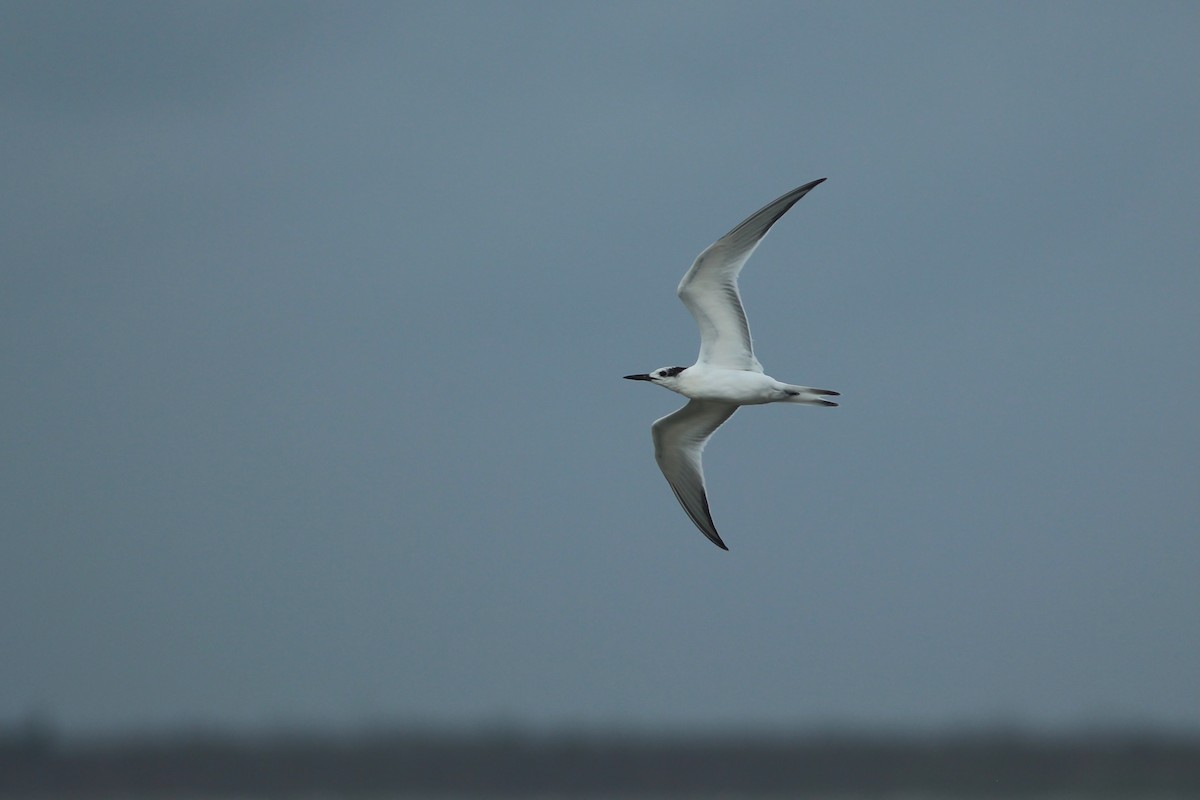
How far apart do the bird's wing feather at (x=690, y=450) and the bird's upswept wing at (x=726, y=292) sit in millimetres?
661

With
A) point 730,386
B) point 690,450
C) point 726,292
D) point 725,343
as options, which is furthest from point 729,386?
point 690,450

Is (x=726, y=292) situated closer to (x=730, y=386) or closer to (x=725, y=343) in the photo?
(x=725, y=343)

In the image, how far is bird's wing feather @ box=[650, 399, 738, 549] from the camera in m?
13.2

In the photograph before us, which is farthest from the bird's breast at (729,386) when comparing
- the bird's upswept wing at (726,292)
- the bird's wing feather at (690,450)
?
the bird's wing feather at (690,450)

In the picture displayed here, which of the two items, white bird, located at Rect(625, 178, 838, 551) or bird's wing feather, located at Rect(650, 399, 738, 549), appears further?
bird's wing feather, located at Rect(650, 399, 738, 549)

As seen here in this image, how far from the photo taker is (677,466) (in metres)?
13.6

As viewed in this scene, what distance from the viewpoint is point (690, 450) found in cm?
1345

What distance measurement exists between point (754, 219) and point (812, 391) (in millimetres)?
1586

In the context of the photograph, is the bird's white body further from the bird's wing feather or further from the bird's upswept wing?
the bird's wing feather

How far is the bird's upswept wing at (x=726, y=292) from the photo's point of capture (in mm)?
12156

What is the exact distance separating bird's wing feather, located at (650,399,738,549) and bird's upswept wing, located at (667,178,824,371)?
0.66 m

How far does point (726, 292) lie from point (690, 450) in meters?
1.80

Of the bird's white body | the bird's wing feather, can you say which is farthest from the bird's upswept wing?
the bird's wing feather

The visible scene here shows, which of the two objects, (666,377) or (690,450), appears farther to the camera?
(690,450)
